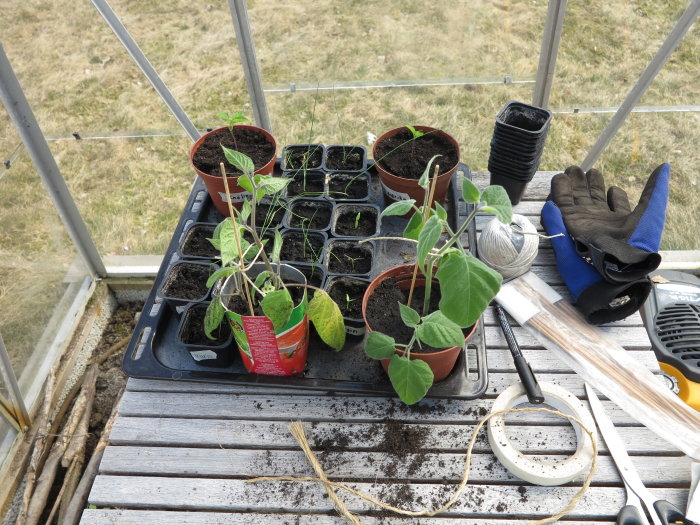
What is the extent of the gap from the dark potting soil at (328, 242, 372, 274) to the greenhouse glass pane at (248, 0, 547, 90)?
1.04 meters

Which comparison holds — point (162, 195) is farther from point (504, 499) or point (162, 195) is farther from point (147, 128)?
point (504, 499)

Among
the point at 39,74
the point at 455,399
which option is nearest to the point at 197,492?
the point at 455,399

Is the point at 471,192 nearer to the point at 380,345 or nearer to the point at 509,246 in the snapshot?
the point at 380,345

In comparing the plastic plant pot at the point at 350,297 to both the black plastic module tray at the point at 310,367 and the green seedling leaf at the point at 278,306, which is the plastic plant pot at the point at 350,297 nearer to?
the black plastic module tray at the point at 310,367

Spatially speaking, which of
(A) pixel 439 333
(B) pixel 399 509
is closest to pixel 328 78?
(A) pixel 439 333

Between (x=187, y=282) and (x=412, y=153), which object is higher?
(x=412, y=153)

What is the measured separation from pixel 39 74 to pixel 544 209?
76.3 inches

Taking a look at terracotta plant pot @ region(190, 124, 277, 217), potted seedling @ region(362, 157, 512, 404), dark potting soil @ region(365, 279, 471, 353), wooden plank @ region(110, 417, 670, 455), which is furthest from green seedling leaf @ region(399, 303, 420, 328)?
terracotta plant pot @ region(190, 124, 277, 217)

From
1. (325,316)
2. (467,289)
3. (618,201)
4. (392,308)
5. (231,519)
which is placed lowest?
(231,519)

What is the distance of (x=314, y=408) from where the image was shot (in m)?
1.46

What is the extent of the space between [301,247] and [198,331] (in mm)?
425

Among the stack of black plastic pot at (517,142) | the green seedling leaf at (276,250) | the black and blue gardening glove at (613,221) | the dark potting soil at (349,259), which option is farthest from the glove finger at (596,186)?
the green seedling leaf at (276,250)

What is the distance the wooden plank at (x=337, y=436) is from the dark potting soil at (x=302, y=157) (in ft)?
3.14

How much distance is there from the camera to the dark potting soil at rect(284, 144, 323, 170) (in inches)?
77.0
